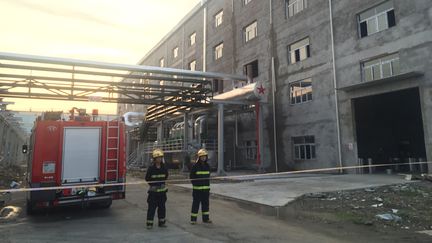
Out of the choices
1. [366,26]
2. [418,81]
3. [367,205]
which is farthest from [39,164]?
[366,26]

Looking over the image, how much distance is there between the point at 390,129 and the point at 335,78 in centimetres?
659

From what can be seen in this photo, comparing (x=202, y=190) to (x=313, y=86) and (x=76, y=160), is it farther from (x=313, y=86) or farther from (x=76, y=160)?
(x=313, y=86)

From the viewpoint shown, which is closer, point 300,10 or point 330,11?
point 330,11

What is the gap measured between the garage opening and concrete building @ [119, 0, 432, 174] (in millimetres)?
68

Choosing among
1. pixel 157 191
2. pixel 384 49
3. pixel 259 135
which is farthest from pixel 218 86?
pixel 157 191

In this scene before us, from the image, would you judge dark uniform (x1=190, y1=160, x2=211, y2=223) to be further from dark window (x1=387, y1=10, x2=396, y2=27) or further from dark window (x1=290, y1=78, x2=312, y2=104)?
dark window (x1=290, y1=78, x2=312, y2=104)

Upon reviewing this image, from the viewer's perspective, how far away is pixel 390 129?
21844mm

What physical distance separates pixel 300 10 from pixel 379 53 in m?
7.26

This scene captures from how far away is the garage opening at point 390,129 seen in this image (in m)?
19.0

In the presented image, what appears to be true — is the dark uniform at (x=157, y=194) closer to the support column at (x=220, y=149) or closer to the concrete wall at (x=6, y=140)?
the support column at (x=220, y=149)

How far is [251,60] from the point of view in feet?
85.5

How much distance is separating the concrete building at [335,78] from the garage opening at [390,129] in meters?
0.07

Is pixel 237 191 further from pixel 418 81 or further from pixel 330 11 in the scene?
pixel 330 11

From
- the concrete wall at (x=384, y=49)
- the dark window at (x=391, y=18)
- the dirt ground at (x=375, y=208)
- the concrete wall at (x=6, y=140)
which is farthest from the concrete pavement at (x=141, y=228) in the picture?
the concrete wall at (x=6, y=140)
